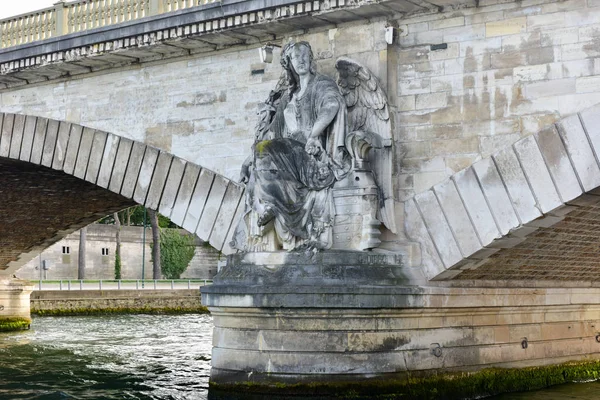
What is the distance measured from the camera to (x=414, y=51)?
44.2ft

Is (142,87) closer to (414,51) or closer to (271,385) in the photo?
(414,51)

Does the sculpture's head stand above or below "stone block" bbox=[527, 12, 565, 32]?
below

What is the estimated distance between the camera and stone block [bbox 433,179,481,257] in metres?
12.8

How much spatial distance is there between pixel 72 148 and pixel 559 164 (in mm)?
8658

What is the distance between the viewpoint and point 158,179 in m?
16.2

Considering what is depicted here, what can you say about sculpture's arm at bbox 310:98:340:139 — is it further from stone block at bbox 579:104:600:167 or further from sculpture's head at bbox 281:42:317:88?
stone block at bbox 579:104:600:167

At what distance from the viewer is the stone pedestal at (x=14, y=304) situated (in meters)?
27.3

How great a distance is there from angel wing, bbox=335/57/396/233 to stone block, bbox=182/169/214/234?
2.86 metres

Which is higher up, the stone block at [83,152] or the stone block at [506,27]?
the stone block at [506,27]

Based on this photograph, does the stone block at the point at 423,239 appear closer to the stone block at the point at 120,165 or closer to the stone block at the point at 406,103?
the stone block at the point at 406,103

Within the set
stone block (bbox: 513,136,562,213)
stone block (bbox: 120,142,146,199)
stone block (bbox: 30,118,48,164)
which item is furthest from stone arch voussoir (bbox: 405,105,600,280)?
stone block (bbox: 30,118,48,164)

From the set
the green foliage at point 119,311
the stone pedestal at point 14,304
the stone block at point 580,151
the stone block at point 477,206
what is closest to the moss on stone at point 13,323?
the stone pedestal at point 14,304

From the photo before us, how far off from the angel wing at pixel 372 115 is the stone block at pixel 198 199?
286 cm

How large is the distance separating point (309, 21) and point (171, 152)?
3351 millimetres
